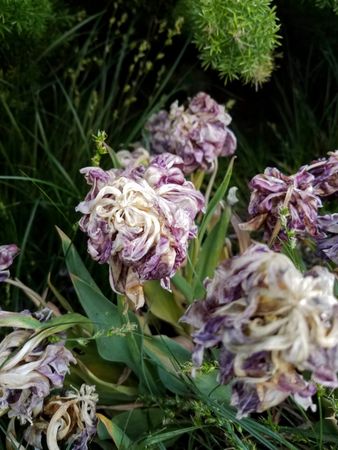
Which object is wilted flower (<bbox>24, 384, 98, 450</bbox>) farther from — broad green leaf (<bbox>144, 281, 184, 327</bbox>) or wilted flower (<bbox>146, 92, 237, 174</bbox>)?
wilted flower (<bbox>146, 92, 237, 174</bbox>)

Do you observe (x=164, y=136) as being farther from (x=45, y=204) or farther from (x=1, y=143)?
(x=1, y=143)

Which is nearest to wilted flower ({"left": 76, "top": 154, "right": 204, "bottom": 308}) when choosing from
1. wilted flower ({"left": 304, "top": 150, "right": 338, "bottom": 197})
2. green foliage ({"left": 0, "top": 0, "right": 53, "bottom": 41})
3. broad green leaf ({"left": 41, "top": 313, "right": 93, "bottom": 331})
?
broad green leaf ({"left": 41, "top": 313, "right": 93, "bottom": 331})

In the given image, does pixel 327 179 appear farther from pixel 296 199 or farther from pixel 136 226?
pixel 136 226

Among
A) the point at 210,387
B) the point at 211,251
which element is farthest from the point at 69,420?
the point at 211,251

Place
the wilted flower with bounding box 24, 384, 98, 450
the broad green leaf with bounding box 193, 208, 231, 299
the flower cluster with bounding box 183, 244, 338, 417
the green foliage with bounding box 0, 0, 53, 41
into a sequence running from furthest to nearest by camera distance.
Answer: the green foliage with bounding box 0, 0, 53, 41, the broad green leaf with bounding box 193, 208, 231, 299, the wilted flower with bounding box 24, 384, 98, 450, the flower cluster with bounding box 183, 244, 338, 417

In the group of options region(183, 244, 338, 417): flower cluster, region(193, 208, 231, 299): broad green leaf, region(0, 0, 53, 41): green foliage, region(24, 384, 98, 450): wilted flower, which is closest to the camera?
region(183, 244, 338, 417): flower cluster

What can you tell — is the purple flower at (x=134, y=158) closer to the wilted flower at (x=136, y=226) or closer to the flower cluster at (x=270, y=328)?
the wilted flower at (x=136, y=226)

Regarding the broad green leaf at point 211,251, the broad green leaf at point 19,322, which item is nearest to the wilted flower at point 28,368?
the broad green leaf at point 19,322
